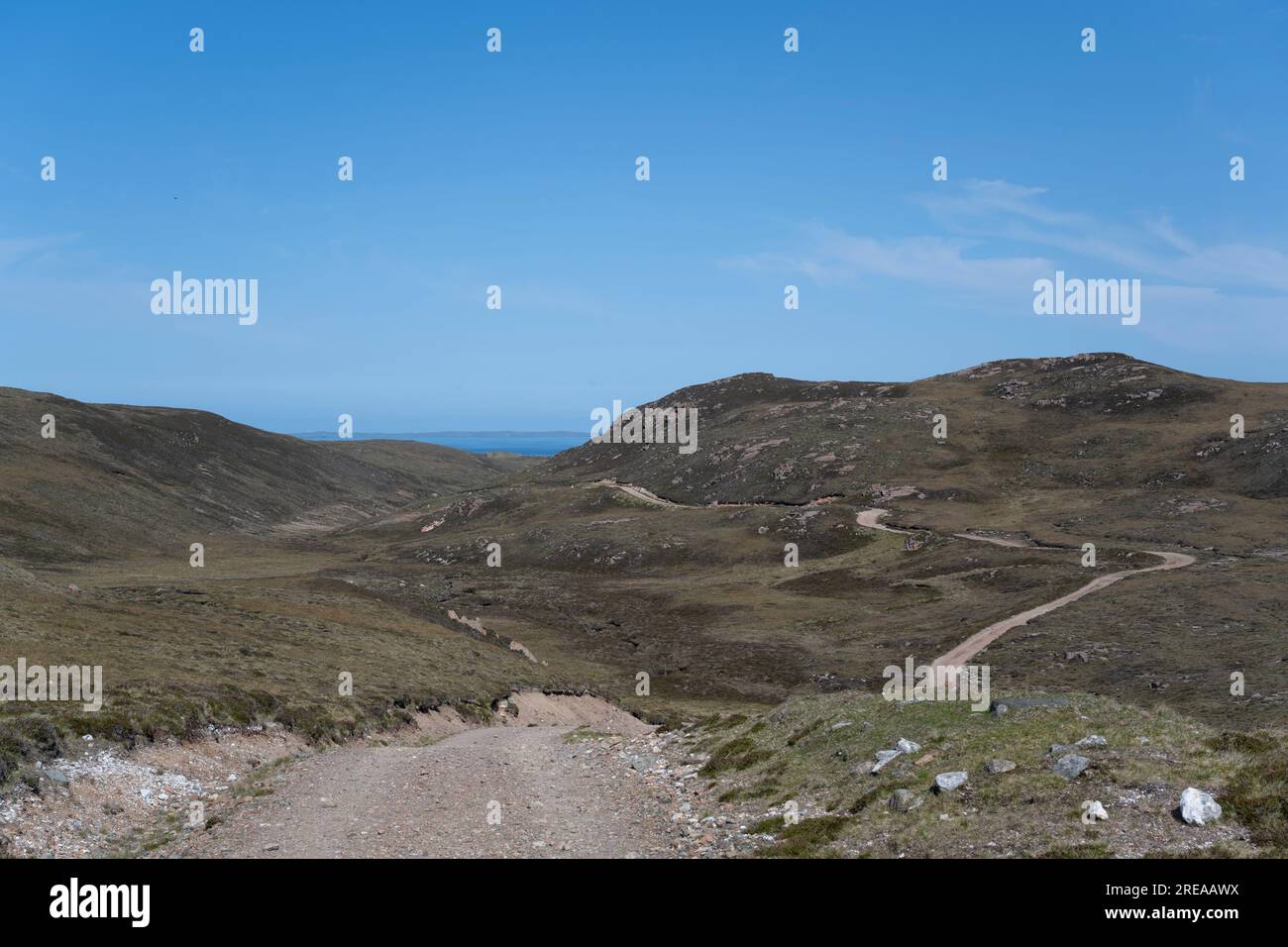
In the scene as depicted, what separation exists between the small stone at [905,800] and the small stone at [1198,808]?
171 inches

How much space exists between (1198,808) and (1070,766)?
8.35 ft

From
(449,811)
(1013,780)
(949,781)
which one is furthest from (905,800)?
(449,811)

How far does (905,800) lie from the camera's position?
1695 centimetres

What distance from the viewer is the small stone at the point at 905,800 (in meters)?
16.8

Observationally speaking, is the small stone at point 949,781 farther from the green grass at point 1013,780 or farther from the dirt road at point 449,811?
the dirt road at point 449,811

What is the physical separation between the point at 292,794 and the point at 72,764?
5381mm

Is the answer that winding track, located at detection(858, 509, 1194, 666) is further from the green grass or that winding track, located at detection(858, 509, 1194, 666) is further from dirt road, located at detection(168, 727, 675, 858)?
dirt road, located at detection(168, 727, 675, 858)

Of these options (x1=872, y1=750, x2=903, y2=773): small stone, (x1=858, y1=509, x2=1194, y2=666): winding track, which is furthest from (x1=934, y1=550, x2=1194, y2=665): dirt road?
(x1=872, y1=750, x2=903, y2=773): small stone

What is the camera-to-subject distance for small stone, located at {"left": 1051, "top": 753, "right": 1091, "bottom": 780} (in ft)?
52.5

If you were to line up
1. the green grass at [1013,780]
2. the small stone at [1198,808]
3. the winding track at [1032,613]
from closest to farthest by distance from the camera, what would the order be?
1. the small stone at [1198,808]
2. the green grass at [1013,780]
3. the winding track at [1032,613]

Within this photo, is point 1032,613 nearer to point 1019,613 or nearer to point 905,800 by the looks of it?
point 1019,613

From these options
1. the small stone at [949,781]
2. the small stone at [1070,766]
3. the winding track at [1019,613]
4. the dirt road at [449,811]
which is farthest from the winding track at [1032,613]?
the small stone at [1070,766]

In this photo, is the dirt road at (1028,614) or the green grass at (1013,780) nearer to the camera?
the green grass at (1013,780)

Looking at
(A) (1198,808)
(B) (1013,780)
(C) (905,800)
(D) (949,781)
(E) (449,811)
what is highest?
(A) (1198,808)
